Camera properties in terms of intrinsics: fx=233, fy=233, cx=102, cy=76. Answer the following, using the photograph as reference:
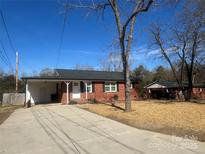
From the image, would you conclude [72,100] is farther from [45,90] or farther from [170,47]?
[170,47]

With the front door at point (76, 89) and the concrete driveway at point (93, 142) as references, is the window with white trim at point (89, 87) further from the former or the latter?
the concrete driveway at point (93, 142)

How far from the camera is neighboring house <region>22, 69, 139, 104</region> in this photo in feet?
78.9

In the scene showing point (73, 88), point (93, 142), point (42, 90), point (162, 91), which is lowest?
point (93, 142)

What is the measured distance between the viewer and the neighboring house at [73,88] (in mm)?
24045

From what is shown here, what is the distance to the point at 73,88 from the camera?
80.9 feet

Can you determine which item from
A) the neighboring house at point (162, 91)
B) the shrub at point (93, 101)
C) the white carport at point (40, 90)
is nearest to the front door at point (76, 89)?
the shrub at point (93, 101)

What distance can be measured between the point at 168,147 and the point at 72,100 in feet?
57.8

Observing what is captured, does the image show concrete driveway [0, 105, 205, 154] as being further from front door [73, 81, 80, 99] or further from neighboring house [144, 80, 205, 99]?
neighboring house [144, 80, 205, 99]

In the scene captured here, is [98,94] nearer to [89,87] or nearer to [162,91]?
[89,87]

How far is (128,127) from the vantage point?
996 cm

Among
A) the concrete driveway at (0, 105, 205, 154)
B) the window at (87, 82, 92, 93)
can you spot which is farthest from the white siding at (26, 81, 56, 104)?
the concrete driveway at (0, 105, 205, 154)

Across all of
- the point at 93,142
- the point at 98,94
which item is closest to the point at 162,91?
the point at 98,94

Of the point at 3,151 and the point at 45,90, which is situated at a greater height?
the point at 45,90

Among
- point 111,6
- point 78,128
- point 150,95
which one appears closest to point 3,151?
point 78,128
